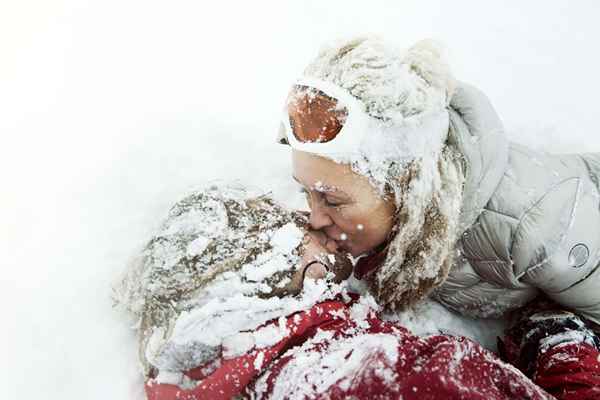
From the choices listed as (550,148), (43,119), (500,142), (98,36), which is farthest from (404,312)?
(98,36)

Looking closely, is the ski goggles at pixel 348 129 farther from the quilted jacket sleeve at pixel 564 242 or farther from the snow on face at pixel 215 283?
the quilted jacket sleeve at pixel 564 242

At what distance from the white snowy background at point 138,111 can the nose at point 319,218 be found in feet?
1.45

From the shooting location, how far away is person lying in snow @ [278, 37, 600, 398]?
1.21m

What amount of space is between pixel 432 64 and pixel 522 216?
469mm

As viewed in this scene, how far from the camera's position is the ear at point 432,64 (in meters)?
1.25

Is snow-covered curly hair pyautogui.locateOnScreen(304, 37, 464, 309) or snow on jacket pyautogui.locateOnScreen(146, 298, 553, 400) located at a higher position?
snow-covered curly hair pyautogui.locateOnScreen(304, 37, 464, 309)

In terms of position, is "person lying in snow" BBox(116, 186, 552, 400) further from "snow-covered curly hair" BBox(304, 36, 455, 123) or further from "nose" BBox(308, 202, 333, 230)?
Answer: "snow-covered curly hair" BBox(304, 36, 455, 123)

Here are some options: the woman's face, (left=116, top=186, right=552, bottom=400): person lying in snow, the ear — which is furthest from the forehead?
the ear

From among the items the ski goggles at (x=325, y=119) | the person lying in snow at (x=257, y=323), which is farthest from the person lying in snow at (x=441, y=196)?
the person lying in snow at (x=257, y=323)

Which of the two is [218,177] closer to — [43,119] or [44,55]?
[43,119]

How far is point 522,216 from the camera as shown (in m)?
1.43

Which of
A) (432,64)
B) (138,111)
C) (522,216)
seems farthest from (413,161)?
(138,111)

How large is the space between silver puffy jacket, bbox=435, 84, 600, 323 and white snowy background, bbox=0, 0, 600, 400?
0.79 feet

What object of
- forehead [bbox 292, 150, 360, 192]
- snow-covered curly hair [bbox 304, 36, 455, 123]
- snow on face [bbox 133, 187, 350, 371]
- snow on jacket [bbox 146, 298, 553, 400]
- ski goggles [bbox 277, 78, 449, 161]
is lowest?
snow on jacket [bbox 146, 298, 553, 400]
